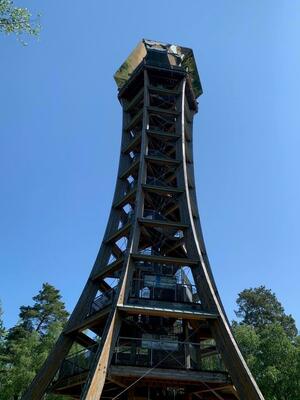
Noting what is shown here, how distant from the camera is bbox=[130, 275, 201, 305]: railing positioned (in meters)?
15.4

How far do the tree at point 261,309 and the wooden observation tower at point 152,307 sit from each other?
18.4 metres

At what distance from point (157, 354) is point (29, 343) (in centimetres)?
1712

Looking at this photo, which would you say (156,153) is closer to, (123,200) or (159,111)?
(159,111)

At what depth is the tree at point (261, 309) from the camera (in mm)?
39438

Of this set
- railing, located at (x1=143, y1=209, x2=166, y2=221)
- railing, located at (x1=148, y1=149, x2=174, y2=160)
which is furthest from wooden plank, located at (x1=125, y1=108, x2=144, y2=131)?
railing, located at (x1=143, y1=209, x2=166, y2=221)

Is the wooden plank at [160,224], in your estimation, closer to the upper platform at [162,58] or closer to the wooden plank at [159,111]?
the wooden plank at [159,111]

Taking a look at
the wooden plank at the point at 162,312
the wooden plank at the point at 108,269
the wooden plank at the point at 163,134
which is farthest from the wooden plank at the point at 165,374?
the wooden plank at the point at 163,134

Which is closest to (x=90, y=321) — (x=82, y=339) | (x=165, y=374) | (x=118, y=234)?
(x=82, y=339)

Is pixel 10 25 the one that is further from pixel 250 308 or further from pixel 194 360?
pixel 250 308

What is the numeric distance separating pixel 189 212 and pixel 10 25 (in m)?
11.9

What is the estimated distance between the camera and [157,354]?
13.9 metres

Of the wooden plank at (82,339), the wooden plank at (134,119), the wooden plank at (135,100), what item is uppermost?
the wooden plank at (135,100)

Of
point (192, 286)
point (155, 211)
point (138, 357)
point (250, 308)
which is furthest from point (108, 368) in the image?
point (250, 308)

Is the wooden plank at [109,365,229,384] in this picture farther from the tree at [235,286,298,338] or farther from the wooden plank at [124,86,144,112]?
the tree at [235,286,298,338]
